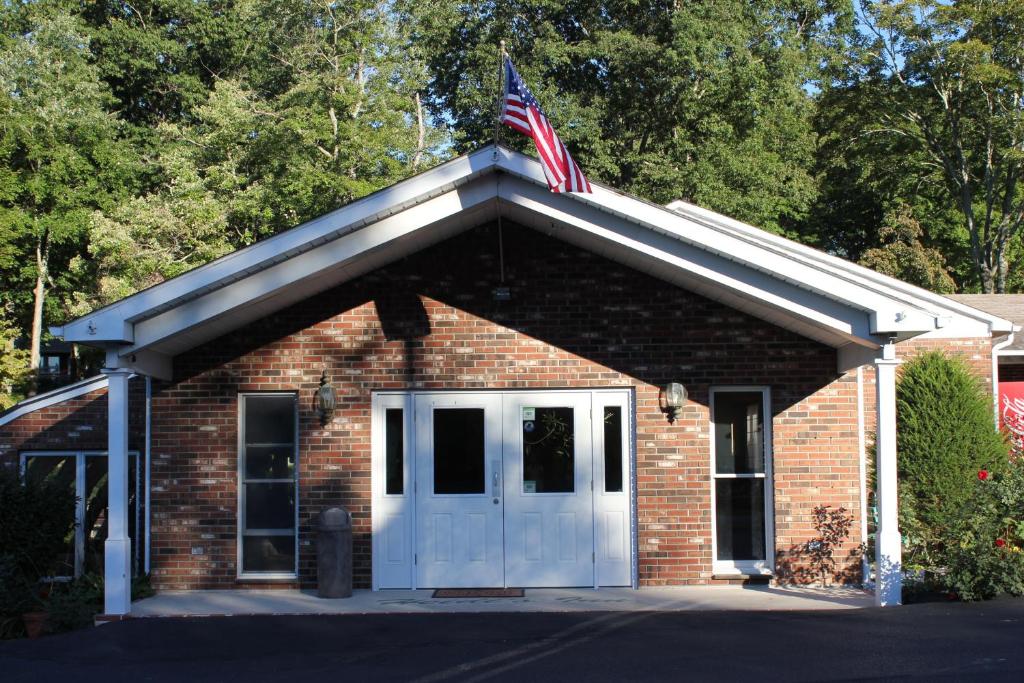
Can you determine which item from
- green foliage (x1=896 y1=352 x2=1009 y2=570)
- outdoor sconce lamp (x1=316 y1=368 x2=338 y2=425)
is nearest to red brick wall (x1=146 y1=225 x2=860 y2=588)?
outdoor sconce lamp (x1=316 y1=368 x2=338 y2=425)

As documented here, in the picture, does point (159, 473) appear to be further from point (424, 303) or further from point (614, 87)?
point (614, 87)

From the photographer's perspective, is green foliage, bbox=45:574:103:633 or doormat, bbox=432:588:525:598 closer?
green foliage, bbox=45:574:103:633

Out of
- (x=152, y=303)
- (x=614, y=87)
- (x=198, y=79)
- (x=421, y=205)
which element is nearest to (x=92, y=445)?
(x=152, y=303)

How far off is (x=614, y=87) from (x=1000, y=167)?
1130cm

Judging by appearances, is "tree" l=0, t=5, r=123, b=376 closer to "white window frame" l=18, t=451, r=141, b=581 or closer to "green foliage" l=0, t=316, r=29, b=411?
"green foliage" l=0, t=316, r=29, b=411

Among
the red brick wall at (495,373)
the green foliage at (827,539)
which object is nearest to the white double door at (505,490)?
the red brick wall at (495,373)

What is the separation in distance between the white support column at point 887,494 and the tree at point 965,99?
1999cm

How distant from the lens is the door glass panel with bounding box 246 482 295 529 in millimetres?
11750

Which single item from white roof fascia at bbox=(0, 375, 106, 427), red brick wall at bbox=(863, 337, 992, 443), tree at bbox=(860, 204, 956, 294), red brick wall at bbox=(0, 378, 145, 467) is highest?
tree at bbox=(860, 204, 956, 294)

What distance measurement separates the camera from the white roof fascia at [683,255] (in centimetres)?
998

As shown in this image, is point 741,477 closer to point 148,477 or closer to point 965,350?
point 965,350

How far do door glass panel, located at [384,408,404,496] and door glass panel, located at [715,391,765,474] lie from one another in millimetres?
3547

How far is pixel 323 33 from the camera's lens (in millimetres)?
32375

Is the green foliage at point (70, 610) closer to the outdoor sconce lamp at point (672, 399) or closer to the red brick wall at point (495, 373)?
the red brick wall at point (495, 373)
